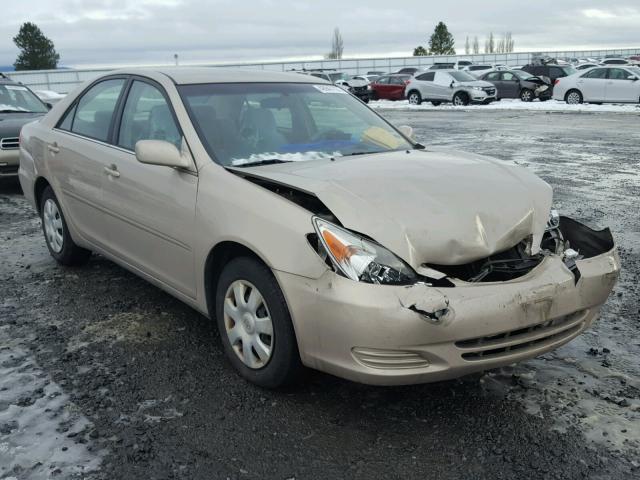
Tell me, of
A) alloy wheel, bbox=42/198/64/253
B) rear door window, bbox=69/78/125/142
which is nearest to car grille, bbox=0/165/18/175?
alloy wheel, bbox=42/198/64/253

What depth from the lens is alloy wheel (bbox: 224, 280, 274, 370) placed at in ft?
10.4

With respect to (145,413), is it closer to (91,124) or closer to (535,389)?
(535,389)

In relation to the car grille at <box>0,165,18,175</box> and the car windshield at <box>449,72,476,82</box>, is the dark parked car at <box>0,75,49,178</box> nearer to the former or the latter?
the car grille at <box>0,165,18,175</box>

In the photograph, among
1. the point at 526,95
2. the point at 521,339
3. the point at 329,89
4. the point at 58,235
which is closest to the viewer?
the point at 521,339

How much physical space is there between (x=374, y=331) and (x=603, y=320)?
7.21 feet

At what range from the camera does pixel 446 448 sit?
2.82 metres

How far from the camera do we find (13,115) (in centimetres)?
976

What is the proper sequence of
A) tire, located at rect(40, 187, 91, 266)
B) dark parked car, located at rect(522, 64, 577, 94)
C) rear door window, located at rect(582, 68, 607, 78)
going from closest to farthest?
tire, located at rect(40, 187, 91, 266) → rear door window, located at rect(582, 68, 607, 78) → dark parked car, located at rect(522, 64, 577, 94)

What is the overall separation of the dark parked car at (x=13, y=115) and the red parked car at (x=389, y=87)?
2431 cm

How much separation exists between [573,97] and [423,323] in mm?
24667

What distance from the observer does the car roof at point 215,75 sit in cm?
417

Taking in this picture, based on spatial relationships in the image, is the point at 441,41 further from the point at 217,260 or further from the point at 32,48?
the point at 217,260

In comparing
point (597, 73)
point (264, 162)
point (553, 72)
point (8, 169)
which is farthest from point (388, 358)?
point (553, 72)

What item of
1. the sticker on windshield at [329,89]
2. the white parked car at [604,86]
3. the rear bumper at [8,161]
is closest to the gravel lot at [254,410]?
the sticker on windshield at [329,89]
